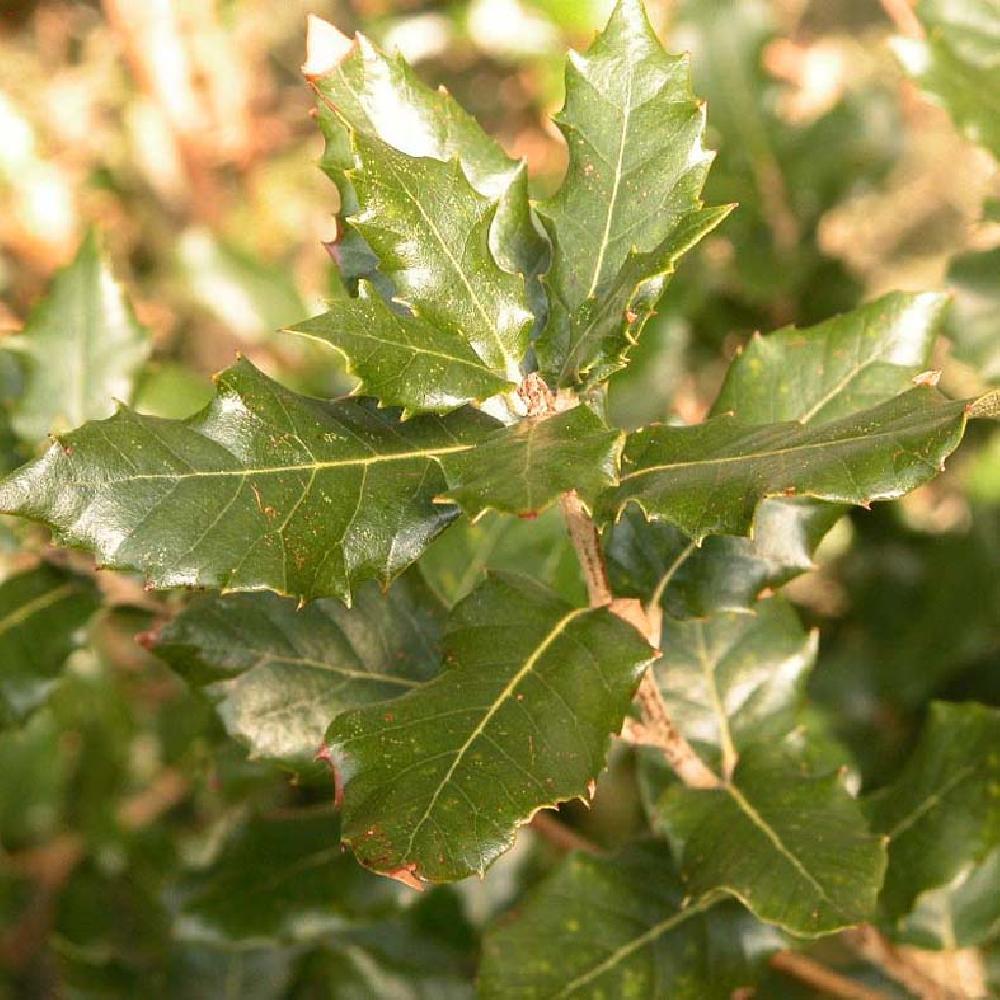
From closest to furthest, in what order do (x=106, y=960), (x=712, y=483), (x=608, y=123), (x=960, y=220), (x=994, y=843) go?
(x=712, y=483)
(x=608, y=123)
(x=994, y=843)
(x=106, y=960)
(x=960, y=220)

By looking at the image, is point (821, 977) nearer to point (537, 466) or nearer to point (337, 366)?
point (537, 466)

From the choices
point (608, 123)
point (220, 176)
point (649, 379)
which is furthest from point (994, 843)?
point (220, 176)

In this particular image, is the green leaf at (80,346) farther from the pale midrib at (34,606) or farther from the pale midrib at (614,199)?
the pale midrib at (614,199)

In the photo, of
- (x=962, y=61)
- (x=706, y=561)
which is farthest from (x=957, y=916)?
(x=962, y=61)

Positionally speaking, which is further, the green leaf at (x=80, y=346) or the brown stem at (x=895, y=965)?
the green leaf at (x=80, y=346)

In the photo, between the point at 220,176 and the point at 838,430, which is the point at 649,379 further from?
the point at 220,176

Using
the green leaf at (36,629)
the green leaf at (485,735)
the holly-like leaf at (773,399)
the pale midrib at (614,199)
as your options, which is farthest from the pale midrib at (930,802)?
the green leaf at (36,629)
